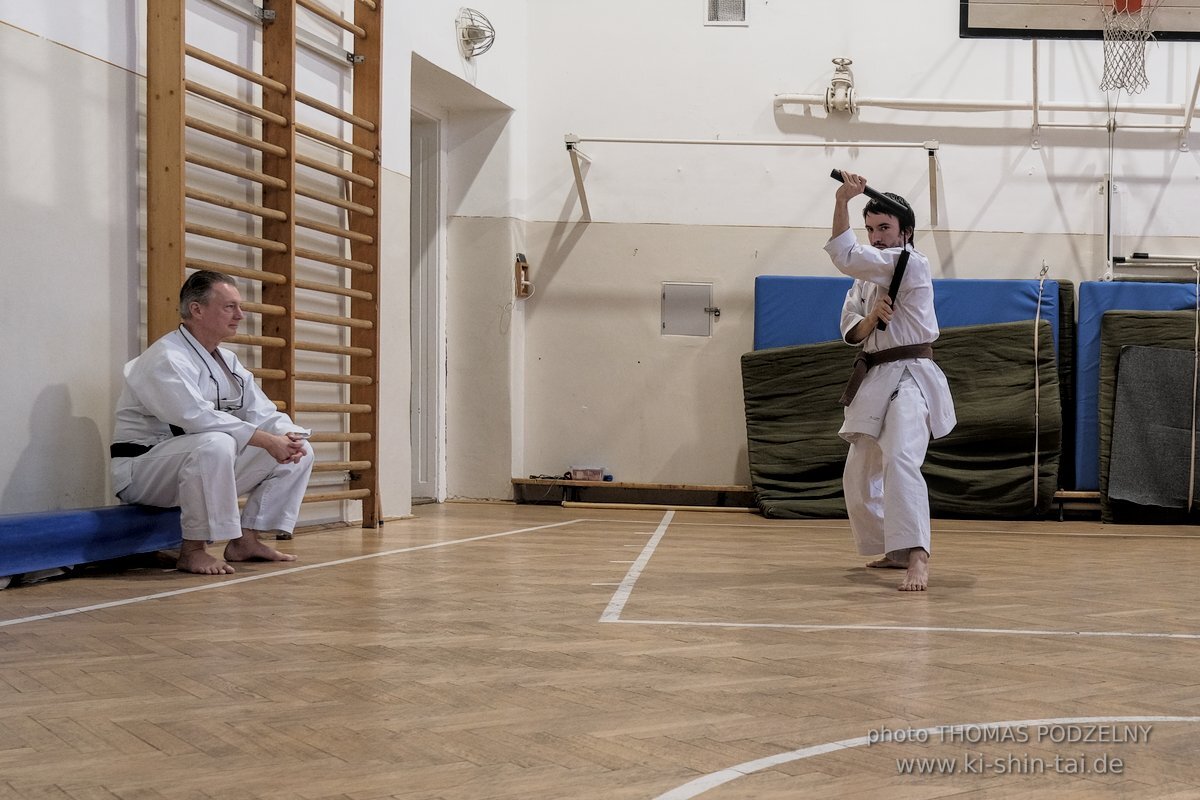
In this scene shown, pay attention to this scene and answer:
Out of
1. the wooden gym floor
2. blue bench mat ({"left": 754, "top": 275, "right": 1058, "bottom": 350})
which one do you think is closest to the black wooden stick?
the wooden gym floor

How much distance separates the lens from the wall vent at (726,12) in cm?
732

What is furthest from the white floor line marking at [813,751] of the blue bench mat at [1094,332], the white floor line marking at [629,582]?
the blue bench mat at [1094,332]

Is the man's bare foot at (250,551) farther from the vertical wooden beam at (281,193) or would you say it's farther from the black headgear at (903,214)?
the black headgear at (903,214)

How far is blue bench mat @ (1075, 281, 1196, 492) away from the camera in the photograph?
668 centimetres

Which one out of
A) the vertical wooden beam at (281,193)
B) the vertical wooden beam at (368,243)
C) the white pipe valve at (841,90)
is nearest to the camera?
the vertical wooden beam at (281,193)

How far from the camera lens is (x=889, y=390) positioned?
3.65m

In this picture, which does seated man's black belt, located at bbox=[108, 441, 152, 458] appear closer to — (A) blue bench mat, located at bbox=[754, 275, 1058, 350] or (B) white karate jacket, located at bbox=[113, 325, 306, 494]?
(B) white karate jacket, located at bbox=[113, 325, 306, 494]

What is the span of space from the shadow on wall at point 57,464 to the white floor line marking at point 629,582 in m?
1.77

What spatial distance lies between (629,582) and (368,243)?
2580 mm

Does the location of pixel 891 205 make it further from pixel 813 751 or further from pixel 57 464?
pixel 57 464

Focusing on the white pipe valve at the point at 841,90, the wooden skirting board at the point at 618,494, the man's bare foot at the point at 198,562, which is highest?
the white pipe valve at the point at 841,90

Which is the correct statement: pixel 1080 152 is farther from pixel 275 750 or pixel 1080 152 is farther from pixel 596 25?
pixel 275 750

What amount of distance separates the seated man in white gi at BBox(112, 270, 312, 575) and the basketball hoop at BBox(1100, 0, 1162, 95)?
17.0 feet

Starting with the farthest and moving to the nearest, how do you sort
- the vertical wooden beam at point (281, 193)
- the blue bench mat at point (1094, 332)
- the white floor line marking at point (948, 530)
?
the blue bench mat at point (1094, 332)
the white floor line marking at point (948, 530)
the vertical wooden beam at point (281, 193)
